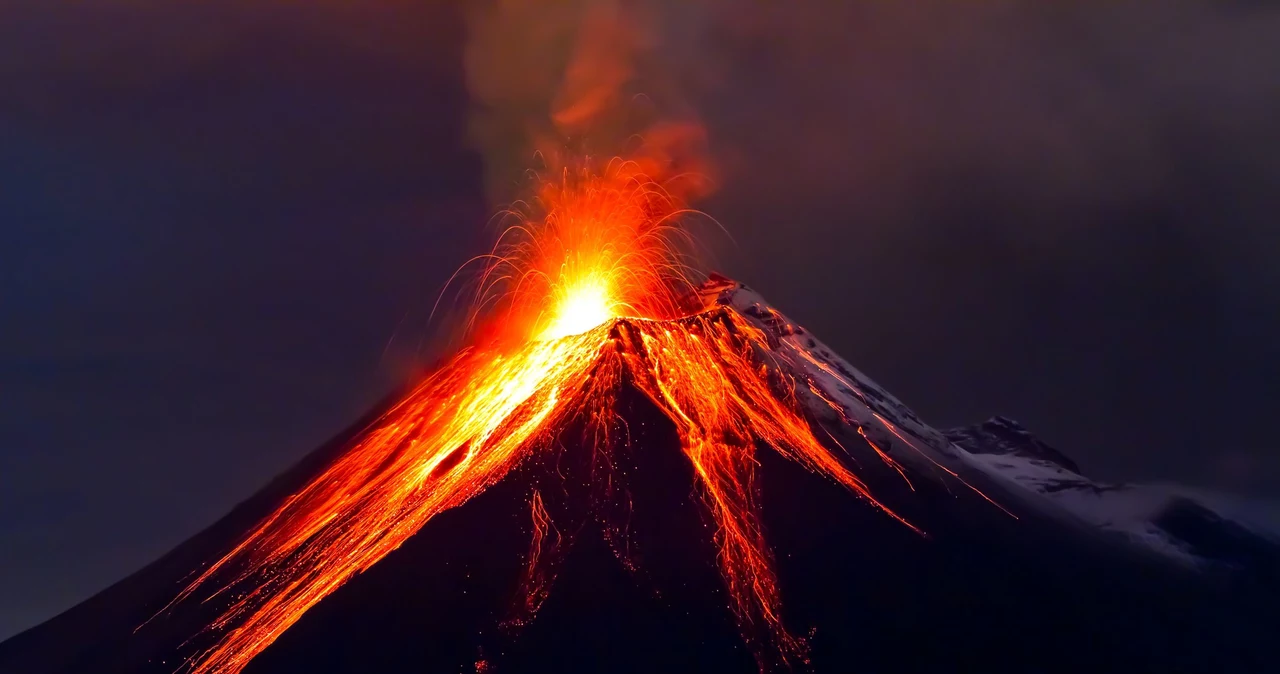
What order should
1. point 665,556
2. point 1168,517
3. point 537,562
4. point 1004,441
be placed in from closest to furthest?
point 537,562
point 665,556
point 1168,517
point 1004,441

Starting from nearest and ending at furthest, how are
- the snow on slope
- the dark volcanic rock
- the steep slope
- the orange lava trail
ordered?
the orange lava trail < the snow on slope < the steep slope < the dark volcanic rock

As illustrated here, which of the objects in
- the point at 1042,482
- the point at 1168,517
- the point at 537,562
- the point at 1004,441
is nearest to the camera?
the point at 537,562

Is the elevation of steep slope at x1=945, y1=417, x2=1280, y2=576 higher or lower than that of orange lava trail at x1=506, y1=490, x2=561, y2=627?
lower

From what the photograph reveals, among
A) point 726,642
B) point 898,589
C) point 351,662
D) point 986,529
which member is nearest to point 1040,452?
point 986,529

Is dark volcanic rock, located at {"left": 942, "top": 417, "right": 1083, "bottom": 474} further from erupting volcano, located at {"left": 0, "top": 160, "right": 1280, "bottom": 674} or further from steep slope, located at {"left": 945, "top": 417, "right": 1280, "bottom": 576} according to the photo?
erupting volcano, located at {"left": 0, "top": 160, "right": 1280, "bottom": 674}

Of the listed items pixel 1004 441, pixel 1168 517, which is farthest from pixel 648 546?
pixel 1004 441

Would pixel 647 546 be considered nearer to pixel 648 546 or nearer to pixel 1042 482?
pixel 648 546

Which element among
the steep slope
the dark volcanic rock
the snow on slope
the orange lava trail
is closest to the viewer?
the orange lava trail

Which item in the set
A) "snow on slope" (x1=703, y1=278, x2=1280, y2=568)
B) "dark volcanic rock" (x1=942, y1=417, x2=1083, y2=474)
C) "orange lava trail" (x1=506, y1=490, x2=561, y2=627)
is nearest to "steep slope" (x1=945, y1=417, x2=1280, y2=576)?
"snow on slope" (x1=703, y1=278, x2=1280, y2=568)

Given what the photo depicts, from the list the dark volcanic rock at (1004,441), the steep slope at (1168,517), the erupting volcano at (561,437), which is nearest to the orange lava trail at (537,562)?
the erupting volcano at (561,437)
